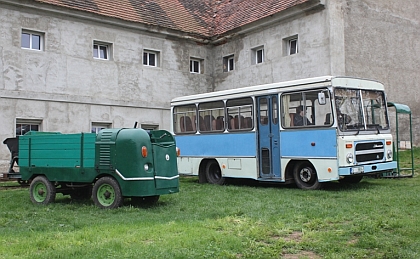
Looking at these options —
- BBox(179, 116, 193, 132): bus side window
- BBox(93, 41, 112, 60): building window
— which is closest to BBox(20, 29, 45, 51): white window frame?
BBox(93, 41, 112, 60): building window

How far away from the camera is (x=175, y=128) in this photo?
1684 cm

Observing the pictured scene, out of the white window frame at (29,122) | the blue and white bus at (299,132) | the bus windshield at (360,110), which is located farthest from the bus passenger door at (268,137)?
the white window frame at (29,122)

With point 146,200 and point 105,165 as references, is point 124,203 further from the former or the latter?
point 105,165

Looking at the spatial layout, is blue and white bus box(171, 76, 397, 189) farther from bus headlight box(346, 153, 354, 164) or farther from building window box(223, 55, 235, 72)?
building window box(223, 55, 235, 72)

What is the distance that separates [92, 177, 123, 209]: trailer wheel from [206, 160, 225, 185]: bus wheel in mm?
6009

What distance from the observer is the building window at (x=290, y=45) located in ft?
68.4

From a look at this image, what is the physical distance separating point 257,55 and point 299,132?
1063 centimetres

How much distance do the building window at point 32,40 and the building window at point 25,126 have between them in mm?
2986

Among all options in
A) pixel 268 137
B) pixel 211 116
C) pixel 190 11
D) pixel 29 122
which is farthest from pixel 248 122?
pixel 190 11

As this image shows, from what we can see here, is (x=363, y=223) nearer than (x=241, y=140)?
Yes

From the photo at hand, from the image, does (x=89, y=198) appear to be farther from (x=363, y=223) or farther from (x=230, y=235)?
(x=363, y=223)

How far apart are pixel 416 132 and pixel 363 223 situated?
1765cm

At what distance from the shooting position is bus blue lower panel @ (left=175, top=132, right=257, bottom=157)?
14.2 metres

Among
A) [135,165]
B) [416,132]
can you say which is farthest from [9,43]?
[416,132]
